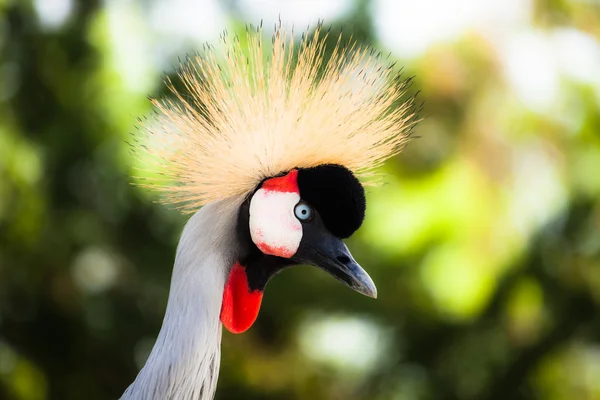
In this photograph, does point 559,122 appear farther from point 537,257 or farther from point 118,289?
point 118,289

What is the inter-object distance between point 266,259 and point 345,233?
0.15m

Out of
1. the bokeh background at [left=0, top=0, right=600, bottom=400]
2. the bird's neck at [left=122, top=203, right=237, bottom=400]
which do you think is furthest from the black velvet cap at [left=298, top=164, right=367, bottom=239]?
the bokeh background at [left=0, top=0, right=600, bottom=400]

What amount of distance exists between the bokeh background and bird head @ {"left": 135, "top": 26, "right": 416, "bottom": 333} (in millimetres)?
2095

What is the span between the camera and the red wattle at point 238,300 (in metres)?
1.28

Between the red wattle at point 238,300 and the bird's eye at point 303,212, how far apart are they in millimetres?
141

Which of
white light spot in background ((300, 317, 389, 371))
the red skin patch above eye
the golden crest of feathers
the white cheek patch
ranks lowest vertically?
white light spot in background ((300, 317, 389, 371))

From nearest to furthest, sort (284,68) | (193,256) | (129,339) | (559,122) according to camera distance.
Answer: (193,256), (284,68), (559,122), (129,339)

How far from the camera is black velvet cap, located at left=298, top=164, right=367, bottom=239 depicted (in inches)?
48.5

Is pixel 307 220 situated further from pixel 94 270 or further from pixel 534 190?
pixel 94 270

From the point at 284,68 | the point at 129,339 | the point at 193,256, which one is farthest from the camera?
the point at 129,339

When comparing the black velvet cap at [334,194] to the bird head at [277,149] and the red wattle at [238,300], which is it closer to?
the bird head at [277,149]

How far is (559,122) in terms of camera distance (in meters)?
3.53

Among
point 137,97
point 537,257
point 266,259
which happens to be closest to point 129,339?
point 137,97

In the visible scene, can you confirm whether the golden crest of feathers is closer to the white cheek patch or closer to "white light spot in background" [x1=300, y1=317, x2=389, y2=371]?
the white cheek patch
